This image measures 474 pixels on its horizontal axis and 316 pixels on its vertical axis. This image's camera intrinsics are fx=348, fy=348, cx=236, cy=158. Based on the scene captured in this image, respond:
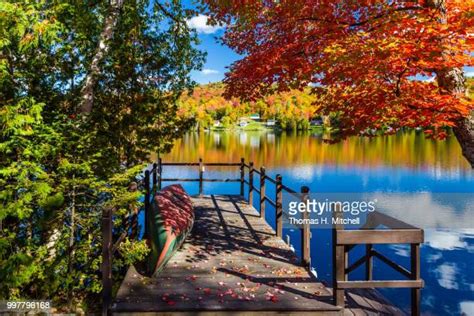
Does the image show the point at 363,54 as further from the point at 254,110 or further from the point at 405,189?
the point at 254,110

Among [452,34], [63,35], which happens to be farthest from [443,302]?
[63,35]

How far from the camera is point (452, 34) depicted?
6383 millimetres

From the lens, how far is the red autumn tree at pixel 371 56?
21.3ft

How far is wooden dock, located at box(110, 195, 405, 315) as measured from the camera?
5.19 metres

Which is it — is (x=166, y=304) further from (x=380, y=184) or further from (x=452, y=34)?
(x=380, y=184)

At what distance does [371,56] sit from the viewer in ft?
22.0

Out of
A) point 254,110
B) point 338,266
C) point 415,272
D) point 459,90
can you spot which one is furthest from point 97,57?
point 254,110

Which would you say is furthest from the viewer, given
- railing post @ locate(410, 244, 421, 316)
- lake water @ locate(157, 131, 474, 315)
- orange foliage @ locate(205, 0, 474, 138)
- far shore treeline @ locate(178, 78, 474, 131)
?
far shore treeline @ locate(178, 78, 474, 131)

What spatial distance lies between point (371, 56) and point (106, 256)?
19.4ft

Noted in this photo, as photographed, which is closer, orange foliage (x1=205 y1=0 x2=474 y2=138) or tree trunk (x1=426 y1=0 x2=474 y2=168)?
orange foliage (x1=205 y1=0 x2=474 y2=138)

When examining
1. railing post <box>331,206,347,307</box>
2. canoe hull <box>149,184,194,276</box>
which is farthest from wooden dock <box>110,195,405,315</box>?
canoe hull <box>149,184,194,276</box>

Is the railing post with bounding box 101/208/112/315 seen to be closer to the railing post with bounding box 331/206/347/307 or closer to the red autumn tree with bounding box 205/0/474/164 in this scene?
the railing post with bounding box 331/206/347/307

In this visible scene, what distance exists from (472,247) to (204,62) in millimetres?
16111

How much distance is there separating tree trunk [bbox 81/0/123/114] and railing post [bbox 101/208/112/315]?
9.26ft
